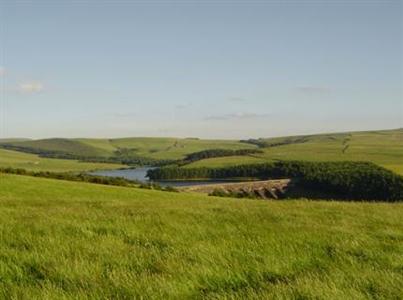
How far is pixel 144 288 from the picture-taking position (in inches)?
215

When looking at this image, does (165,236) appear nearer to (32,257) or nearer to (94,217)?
(32,257)

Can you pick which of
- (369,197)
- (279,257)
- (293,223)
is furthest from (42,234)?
(369,197)

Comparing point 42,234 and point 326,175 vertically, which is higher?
Answer: point 42,234

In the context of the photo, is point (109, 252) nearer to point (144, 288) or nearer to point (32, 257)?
point (32, 257)

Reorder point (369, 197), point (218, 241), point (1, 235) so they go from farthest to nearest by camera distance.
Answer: point (369, 197) → point (1, 235) → point (218, 241)

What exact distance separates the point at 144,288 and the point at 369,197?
167164mm

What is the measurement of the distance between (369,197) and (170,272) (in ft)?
546

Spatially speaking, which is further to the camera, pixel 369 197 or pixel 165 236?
pixel 369 197

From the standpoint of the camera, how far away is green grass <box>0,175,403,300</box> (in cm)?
542

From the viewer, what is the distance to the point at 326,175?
7279 inches

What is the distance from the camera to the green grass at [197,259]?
542 centimetres

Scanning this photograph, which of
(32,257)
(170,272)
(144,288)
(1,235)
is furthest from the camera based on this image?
(1,235)

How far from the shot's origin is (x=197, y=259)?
7078mm

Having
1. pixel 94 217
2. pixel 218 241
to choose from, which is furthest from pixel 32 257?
pixel 94 217
